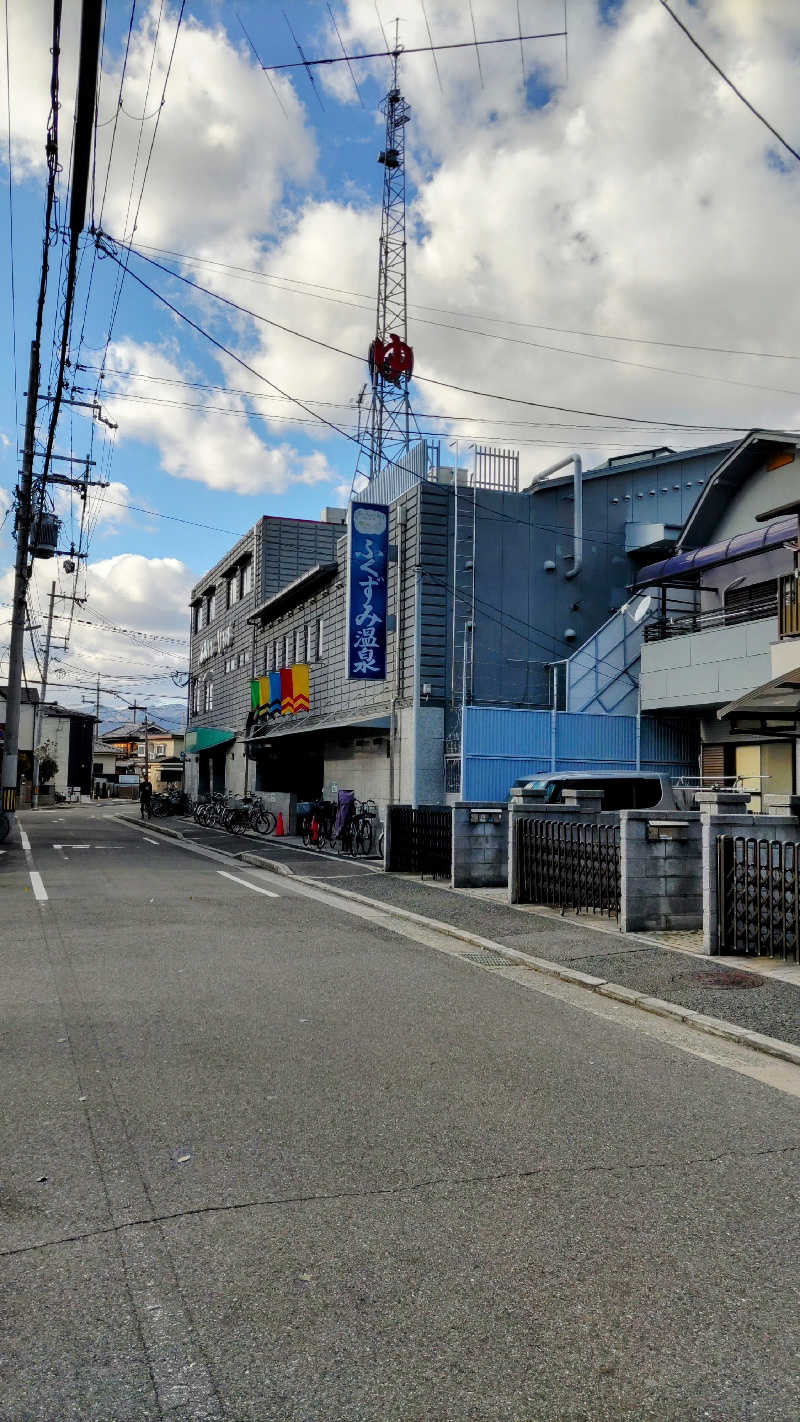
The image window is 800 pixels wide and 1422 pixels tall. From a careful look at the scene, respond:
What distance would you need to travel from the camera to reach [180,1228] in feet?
12.2

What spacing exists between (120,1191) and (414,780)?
1925 cm

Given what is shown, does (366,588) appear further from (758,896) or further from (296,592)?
(758,896)

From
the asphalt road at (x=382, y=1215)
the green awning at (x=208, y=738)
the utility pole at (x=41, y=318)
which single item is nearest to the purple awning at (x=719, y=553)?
the utility pole at (x=41, y=318)

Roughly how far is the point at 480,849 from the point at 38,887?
22.9 ft

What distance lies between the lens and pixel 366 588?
23.9 m

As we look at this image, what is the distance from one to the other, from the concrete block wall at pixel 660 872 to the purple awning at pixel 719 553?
1107cm

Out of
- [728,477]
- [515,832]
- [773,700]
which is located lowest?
[515,832]

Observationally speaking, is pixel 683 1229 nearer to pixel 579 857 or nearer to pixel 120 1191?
pixel 120 1191

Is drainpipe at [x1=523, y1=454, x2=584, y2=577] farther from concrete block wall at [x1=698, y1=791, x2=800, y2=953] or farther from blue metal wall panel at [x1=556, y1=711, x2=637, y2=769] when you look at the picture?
concrete block wall at [x1=698, y1=791, x2=800, y2=953]

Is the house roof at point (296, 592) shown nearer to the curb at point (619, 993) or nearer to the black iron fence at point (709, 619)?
the black iron fence at point (709, 619)

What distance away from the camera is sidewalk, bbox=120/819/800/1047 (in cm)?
771

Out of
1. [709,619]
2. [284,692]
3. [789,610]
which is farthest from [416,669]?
[284,692]

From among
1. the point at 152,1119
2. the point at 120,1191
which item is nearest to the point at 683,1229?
the point at 120,1191

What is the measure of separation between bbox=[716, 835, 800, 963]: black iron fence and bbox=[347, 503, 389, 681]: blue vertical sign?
15.1 m
